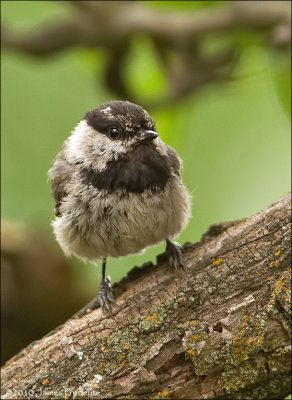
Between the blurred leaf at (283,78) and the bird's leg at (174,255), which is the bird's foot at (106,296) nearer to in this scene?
the bird's leg at (174,255)

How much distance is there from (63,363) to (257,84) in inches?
87.6

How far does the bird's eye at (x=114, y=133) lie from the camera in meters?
2.43

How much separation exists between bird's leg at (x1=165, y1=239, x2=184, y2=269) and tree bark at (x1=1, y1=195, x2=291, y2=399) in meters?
0.04

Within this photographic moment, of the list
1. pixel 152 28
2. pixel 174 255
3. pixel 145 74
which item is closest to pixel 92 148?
pixel 174 255

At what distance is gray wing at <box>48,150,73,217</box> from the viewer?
258cm

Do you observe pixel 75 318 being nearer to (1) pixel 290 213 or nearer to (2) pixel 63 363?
(2) pixel 63 363

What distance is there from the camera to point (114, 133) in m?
2.44

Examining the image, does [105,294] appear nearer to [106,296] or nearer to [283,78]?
[106,296]

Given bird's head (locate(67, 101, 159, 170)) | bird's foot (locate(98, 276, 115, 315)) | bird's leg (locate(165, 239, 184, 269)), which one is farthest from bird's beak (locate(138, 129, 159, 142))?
bird's foot (locate(98, 276, 115, 315))

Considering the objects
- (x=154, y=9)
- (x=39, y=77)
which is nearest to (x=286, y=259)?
(x=154, y=9)

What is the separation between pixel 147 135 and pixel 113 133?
161mm

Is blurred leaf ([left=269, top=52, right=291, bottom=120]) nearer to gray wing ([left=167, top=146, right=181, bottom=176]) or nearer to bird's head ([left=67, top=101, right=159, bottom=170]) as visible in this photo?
gray wing ([left=167, top=146, right=181, bottom=176])

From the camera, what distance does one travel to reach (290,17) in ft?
9.84

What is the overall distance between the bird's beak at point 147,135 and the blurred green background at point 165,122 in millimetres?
485
